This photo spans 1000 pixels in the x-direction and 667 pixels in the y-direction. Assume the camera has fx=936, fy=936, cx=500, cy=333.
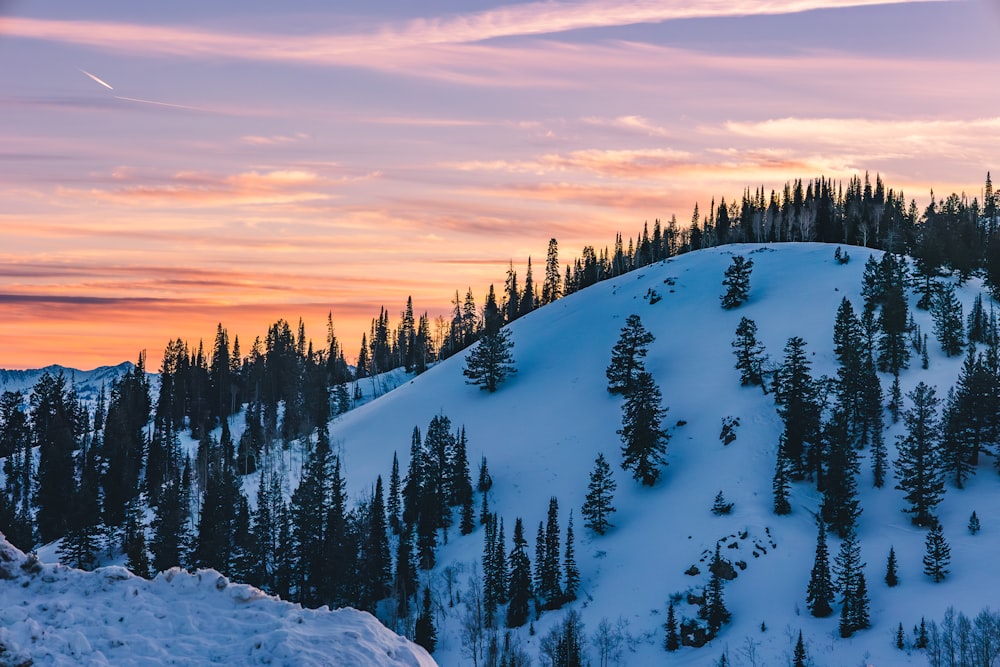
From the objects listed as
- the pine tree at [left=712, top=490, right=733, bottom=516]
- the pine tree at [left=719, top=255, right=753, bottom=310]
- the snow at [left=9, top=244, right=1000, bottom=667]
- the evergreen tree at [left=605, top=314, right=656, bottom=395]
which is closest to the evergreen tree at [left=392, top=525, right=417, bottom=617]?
the snow at [left=9, top=244, right=1000, bottom=667]

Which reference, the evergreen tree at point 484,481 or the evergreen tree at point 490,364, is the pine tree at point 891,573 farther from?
the evergreen tree at point 490,364

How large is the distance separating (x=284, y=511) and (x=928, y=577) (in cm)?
7454

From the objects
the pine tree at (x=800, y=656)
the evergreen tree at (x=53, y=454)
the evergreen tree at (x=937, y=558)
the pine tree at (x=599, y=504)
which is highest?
the evergreen tree at (x=937, y=558)

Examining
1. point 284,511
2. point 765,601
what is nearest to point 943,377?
point 765,601

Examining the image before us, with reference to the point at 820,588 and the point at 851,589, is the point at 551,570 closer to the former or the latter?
the point at 820,588

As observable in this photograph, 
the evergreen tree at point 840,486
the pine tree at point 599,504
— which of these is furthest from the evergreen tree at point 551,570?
the evergreen tree at point 840,486

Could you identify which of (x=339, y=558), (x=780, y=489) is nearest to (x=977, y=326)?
(x=780, y=489)

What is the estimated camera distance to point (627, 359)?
139875 millimetres

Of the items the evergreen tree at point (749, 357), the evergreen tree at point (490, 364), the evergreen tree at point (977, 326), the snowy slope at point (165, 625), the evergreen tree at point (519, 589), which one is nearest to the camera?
the snowy slope at point (165, 625)

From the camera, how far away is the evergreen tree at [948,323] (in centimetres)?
12431

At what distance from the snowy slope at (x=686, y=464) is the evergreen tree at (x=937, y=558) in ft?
2.82

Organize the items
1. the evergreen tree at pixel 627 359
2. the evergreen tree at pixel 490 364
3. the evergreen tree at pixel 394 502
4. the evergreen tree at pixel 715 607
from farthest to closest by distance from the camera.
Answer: the evergreen tree at pixel 490 364 → the evergreen tree at pixel 627 359 → the evergreen tree at pixel 394 502 → the evergreen tree at pixel 715 607

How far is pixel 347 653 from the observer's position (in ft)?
84.0

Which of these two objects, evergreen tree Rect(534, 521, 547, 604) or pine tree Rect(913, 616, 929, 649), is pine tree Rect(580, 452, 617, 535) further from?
pine tree Rect(913, 616, 929, 649)
